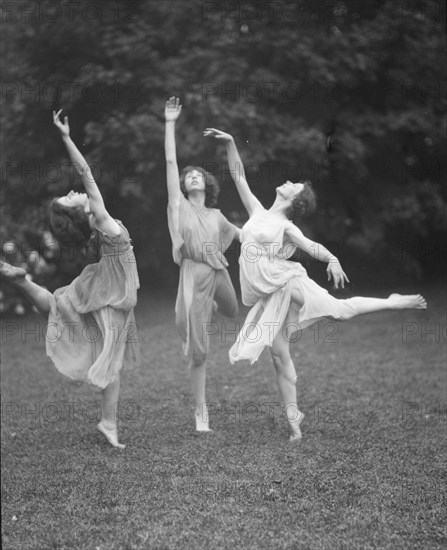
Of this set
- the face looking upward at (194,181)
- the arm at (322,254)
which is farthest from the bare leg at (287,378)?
the face looking upward at (194,181)

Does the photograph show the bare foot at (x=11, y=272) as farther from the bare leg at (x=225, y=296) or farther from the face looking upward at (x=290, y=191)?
the face looking upward at (x=290, y=191)

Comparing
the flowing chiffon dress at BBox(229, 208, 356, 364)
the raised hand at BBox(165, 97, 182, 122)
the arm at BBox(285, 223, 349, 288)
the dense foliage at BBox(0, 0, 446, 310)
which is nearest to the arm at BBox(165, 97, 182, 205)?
the raised hand at BBox(165, 97, 182, 122)

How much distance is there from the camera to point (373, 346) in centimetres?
976

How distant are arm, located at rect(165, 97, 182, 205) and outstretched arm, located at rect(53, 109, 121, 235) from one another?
18.6 inches

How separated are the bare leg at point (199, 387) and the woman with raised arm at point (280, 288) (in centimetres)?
58

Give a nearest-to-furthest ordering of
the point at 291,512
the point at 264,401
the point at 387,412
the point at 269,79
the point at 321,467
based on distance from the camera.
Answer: the point at 291,512
the point at 321,467
the point at 387,412
the point at 264,401
the point at 269,79

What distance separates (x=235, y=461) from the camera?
5.36 metres

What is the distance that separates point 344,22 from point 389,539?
30.7 ft

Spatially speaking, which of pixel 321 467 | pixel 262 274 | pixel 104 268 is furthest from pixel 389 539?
pixel 104 268

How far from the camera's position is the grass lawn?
4262mm

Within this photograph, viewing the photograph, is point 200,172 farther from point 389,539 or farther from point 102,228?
point 389,539

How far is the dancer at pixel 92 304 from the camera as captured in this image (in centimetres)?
539

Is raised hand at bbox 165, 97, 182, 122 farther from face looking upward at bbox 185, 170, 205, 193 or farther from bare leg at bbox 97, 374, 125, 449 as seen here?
bare leg at bbox 97, 374, 125, 449

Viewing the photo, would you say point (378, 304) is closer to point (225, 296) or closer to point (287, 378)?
point (287, 378)
